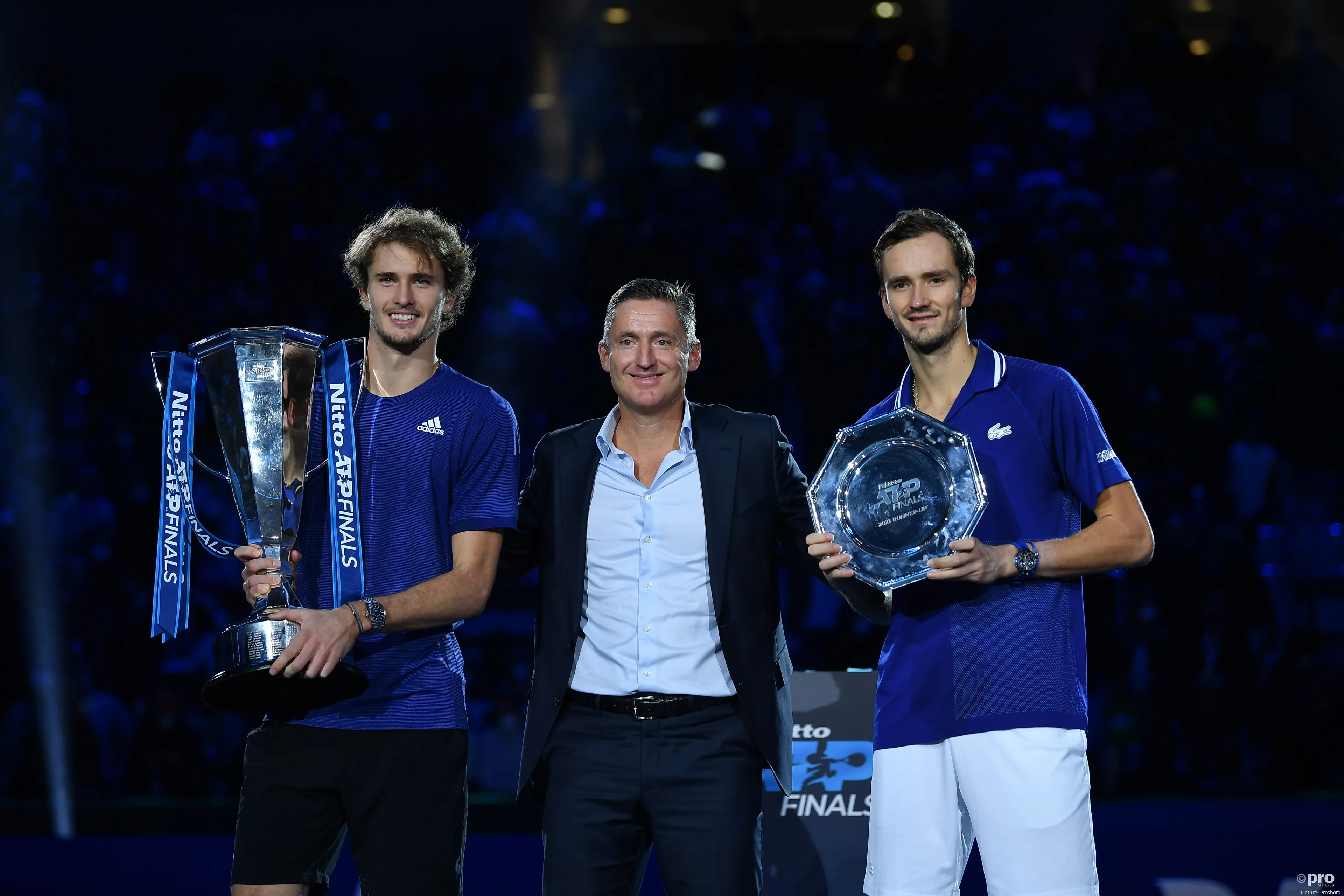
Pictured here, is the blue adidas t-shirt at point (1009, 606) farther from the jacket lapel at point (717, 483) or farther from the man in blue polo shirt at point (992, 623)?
the jacket lapel at point (717, 483)

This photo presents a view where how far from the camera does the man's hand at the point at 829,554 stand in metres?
2.34

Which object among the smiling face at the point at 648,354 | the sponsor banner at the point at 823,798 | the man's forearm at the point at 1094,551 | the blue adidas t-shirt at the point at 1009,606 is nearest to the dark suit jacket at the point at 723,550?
the smiling face at the point at 648,354

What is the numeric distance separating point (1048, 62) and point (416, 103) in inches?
200

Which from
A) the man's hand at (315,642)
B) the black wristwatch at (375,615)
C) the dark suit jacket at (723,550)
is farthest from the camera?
the dark suit jacket at (723,550)

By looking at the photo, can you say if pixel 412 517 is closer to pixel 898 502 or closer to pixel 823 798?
pixel 898 502

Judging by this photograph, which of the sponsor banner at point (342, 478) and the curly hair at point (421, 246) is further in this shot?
the curly hair at point (421, 246)

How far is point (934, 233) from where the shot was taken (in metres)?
2.62

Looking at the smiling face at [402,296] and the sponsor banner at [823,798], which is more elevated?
the smiling face at [402,296]

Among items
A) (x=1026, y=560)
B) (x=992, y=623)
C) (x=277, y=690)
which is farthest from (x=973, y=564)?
(x=277, y=690)

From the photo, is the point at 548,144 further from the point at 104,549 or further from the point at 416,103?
the point at 104,549

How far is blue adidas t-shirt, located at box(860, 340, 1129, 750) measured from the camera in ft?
8.04

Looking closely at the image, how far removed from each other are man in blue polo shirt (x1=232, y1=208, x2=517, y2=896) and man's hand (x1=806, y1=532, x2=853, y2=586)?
0.62 m

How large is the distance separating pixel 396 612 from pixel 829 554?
2.75 ft

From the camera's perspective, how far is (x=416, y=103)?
9.18 metres
